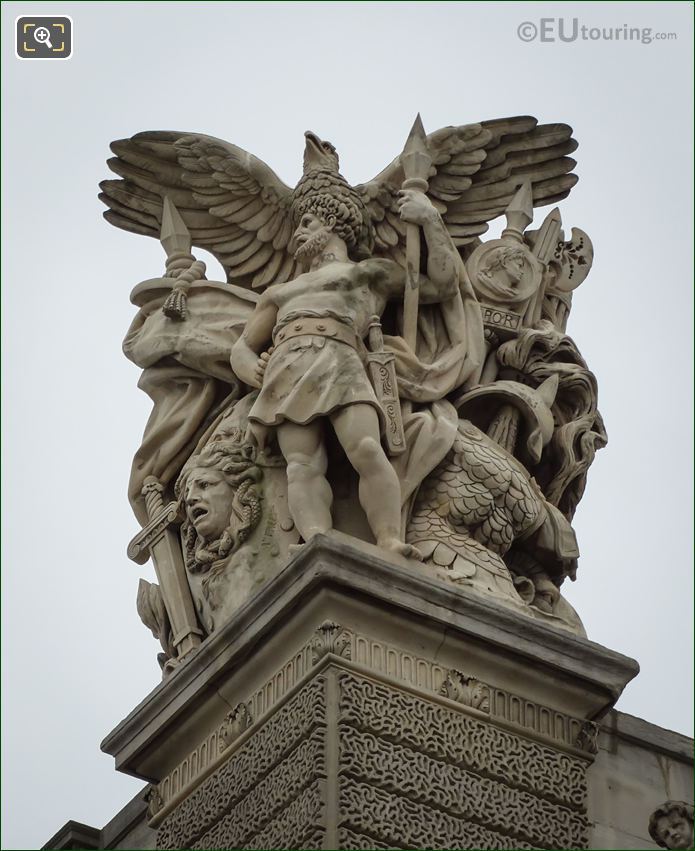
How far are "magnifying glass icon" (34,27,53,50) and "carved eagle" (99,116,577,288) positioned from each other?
3305 millimetres

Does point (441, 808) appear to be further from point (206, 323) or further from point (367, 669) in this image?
point (206, 323)

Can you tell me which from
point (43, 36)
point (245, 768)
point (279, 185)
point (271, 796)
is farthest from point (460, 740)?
point (43, 36)

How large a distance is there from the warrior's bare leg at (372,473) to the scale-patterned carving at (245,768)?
1397 mm

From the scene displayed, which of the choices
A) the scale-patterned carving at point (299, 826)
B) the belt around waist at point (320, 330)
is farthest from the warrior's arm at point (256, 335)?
the scale-patterned carving at point (299, 826)

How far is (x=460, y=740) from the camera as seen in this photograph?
710 inches

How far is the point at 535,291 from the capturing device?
2106 cm

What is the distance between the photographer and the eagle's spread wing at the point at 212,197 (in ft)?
69.3

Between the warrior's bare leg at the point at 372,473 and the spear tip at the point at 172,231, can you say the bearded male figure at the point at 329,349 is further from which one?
the spear tip at the point at 172,231

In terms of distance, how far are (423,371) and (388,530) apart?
153cm

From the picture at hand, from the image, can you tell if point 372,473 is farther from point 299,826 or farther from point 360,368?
point 299,826

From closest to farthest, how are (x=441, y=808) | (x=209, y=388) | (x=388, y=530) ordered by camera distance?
(x=441, y=808) → (x=388, y=530) → (x=209, y=388)

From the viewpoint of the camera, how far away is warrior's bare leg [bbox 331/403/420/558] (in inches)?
742

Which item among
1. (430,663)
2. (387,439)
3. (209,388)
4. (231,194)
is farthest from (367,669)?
(231,194)

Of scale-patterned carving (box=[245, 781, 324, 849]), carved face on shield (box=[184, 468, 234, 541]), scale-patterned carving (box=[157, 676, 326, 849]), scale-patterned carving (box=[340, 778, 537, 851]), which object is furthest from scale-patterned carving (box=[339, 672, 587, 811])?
carved face on shield (box=[184, 468, 234, 541])
